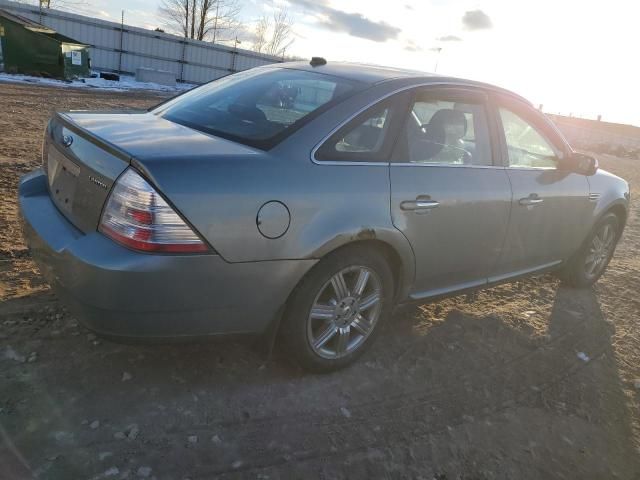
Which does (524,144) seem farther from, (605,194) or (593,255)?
(593,255)

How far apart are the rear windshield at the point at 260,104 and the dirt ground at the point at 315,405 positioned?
1238mm

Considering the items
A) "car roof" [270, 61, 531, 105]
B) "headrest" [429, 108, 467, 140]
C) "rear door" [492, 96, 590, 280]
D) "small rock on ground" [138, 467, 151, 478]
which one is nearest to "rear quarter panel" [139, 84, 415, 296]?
"car roof" [270, 61, 531, 105]

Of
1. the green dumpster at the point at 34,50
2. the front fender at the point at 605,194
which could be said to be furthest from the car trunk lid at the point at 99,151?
the green dumpster at the point at 34,50

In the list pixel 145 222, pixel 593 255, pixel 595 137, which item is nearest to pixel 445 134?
pixel 145 222

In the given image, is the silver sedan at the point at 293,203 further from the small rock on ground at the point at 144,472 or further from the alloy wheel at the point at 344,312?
the small rock on ground at the point at 144,472

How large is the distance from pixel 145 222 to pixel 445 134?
1999 millimetres

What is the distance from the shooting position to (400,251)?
3.06 meters

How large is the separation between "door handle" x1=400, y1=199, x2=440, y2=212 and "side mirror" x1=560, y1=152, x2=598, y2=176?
1582 millimetres

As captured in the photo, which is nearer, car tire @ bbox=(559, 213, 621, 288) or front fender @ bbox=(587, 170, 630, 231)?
front fender @ bbox=(587, 170, 630, 231)

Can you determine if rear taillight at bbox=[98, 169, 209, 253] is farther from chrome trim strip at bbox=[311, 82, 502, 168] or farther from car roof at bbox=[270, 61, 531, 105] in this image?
car roof at bbox=[270, 61, 531, 105]

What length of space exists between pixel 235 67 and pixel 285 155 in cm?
2829

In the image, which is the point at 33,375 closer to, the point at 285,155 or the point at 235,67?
the point at 285,155

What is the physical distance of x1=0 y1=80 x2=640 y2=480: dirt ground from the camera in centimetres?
240

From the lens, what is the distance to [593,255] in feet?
16.5
